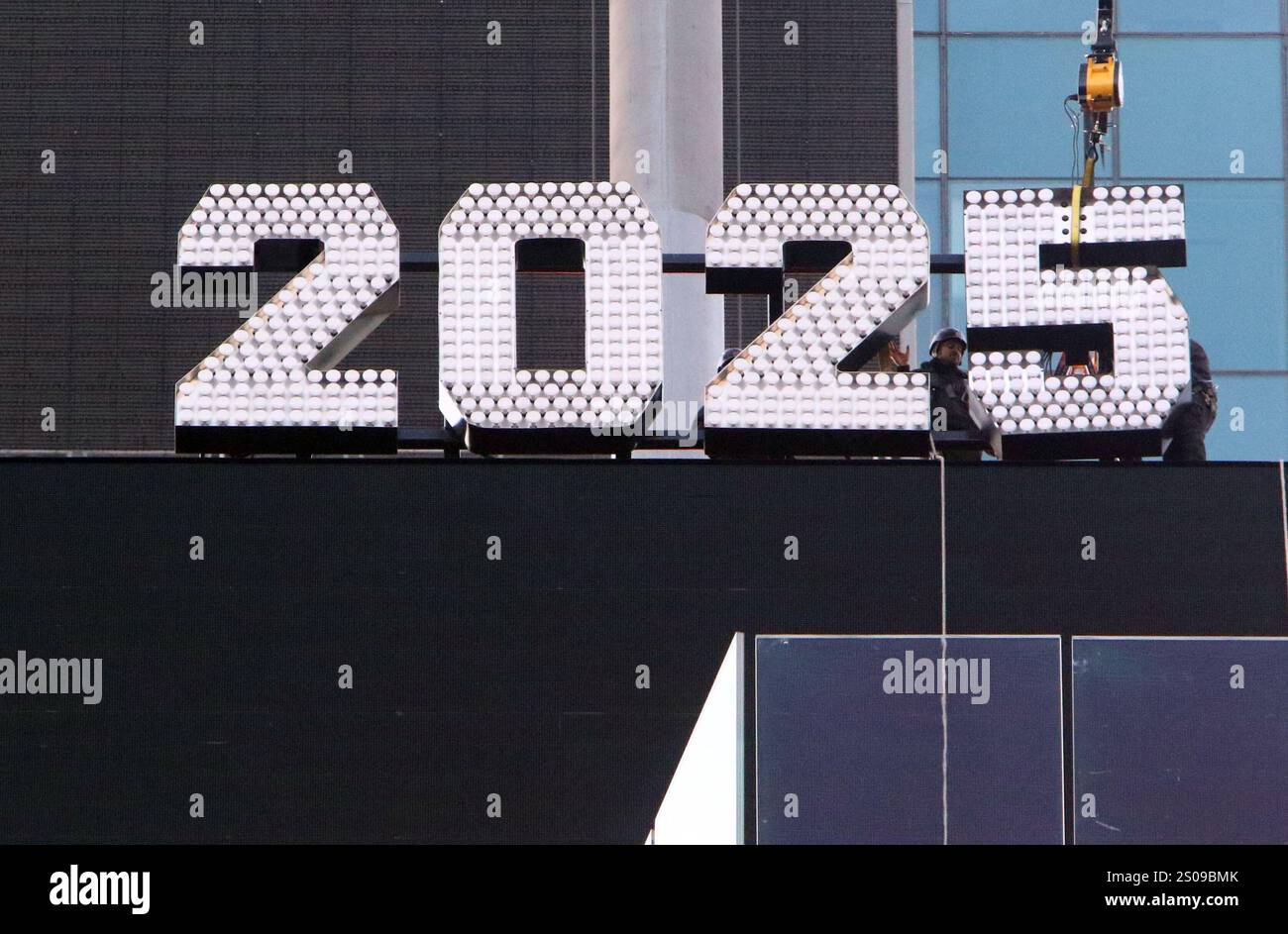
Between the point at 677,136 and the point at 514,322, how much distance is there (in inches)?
310

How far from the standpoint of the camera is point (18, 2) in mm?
21766

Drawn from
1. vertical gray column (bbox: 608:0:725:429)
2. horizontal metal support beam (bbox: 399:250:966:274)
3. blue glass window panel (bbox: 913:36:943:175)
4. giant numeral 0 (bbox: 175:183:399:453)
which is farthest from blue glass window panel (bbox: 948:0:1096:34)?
giant numeral 0 (bbox: 175:183:399:453)

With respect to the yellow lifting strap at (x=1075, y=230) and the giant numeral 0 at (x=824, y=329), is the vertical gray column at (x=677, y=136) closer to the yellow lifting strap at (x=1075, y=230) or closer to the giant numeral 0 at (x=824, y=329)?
the giant numeral 0 at (x=824, y=329)

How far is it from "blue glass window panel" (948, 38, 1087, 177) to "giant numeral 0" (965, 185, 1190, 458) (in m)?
17.9

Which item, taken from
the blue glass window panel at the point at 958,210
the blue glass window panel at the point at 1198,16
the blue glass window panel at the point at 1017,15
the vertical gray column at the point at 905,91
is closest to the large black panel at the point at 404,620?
the vertical gray column at the point at 905,91

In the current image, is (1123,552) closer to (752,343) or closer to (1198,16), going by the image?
(752,343)

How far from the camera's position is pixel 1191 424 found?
11734mm

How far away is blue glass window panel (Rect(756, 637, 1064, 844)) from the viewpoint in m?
10.5

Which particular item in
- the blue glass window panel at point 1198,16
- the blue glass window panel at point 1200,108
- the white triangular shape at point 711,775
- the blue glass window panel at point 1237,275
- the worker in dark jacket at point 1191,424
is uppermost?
the blue glass window panel at point 1198,16

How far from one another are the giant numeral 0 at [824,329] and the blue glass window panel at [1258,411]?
18391 millimetres

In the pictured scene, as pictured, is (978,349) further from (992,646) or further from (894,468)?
(992,646)

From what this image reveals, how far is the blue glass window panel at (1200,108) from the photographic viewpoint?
95.5 ft

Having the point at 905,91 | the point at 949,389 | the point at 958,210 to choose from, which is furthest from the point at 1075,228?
the point at 958,210

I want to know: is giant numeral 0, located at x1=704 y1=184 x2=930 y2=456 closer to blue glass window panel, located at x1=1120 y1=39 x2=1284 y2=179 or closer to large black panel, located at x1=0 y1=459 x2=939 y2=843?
large black panel, located at x1=0 y1=459 x2=939 y2=843
